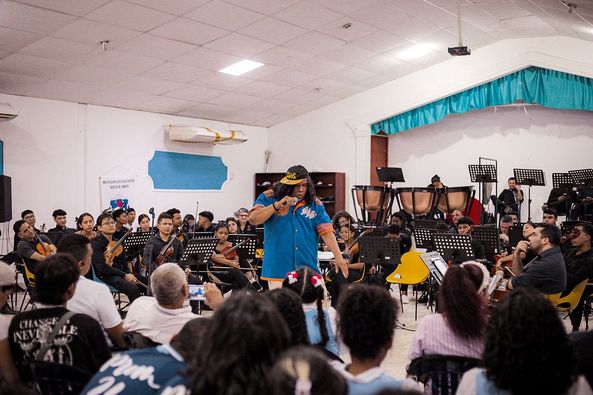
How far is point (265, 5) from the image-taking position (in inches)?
296

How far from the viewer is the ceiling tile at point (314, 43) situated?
8891mm

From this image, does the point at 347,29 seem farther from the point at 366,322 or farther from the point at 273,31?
the point at 366,322

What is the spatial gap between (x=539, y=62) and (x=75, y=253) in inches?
365

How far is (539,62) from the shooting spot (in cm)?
1020

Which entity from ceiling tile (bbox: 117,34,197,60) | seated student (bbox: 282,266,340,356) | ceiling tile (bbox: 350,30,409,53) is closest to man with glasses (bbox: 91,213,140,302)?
ceiling tile (bbox: 117,34,197,60)

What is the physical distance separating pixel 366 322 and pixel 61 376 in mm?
1172

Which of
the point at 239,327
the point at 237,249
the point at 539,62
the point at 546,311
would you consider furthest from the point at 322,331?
the point at 539,62

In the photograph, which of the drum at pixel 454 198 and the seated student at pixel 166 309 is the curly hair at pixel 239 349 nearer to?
the seated student at pixel 166 309

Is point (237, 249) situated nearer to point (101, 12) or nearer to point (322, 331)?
point (101, 12)

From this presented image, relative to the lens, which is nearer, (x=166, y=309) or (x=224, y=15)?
(x=166, y=309)

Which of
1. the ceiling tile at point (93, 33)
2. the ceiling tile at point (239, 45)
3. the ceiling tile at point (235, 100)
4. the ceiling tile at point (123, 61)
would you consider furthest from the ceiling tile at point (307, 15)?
the ceiling tile at point (235, 100)

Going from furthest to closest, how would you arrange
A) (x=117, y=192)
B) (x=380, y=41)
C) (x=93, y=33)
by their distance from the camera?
(x=117, y=192), (x=380, y=41), (x=93, y=33)

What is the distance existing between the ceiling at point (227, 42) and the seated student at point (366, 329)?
5.94 metres

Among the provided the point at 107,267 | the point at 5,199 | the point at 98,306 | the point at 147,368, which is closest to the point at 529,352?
the point at 147,368
